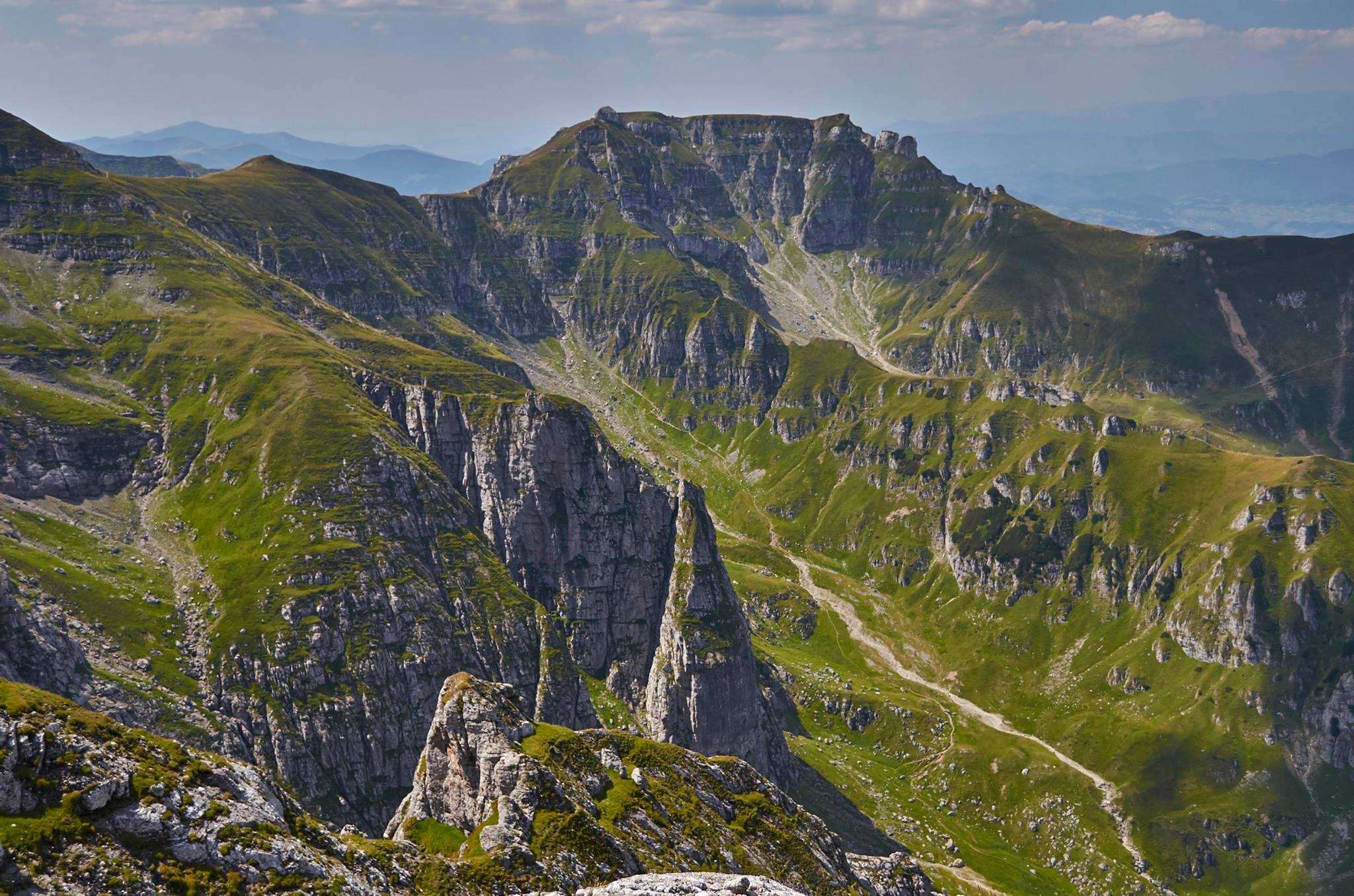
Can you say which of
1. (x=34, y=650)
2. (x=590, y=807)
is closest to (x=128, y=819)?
(x=590, y=807)

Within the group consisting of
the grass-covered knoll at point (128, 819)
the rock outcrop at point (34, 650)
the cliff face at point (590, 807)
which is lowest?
the rock outcrop at point (34, 650)

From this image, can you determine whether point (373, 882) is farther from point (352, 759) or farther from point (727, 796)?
point (352, 759)

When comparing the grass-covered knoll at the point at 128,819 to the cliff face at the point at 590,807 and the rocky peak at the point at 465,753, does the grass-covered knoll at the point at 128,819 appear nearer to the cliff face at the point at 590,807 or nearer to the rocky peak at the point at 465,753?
the cliff face at the point at 590,807

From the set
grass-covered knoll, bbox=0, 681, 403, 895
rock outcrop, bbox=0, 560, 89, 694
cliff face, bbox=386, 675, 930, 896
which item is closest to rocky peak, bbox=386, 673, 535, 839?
cliff face, bbox=386, 675, 930, 896

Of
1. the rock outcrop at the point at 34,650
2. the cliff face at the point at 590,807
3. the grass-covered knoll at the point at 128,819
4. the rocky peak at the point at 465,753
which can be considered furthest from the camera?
the rock outcrop at the point at 34,650

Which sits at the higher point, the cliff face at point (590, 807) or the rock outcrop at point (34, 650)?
the cliff face at point (590, 807)

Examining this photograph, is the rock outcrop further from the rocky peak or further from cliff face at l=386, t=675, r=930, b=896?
the rocky peak

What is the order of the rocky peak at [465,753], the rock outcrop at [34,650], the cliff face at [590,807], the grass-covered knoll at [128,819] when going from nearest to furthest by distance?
the grass-covered knoll at [128,819]
the cliff face at [590,807]
the rocky peak at [465,753]
the rock outcrop at [34,650]

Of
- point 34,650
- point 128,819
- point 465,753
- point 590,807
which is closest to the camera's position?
point 128,819

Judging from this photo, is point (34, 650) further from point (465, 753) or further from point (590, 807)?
point (590, 807)

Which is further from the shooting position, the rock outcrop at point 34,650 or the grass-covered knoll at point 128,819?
the rock outcrop at point 34,650

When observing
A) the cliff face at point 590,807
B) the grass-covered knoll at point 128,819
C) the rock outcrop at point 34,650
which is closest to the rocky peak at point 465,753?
the cliff face at point 590,807
